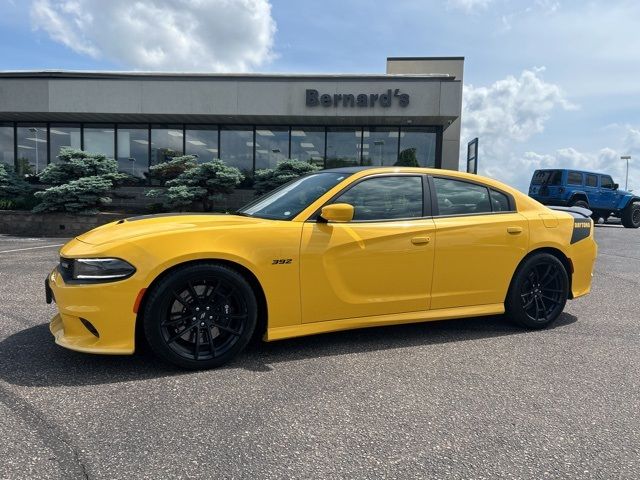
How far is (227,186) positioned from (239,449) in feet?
43.3

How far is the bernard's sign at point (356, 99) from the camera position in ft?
53.1

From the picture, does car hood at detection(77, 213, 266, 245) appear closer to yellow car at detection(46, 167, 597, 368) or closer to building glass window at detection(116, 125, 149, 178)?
yellow car at detection(46, 167, 597, 368)

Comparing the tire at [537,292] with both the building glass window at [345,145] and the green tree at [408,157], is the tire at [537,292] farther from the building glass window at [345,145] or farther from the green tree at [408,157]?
the building glass window at [345,145]

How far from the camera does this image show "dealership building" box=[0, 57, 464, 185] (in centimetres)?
1633

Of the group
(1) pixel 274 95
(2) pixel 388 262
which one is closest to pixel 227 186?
(1) pixel 274 95

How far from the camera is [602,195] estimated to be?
1933 centimetres

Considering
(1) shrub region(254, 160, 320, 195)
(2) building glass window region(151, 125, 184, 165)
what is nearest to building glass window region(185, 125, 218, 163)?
(2) building glass window region(151, 125, 184, 165)

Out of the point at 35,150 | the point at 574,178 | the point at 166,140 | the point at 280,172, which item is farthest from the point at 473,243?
the point at 35,150

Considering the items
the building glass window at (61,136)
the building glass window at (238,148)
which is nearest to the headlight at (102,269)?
the building glass window at (238,148)

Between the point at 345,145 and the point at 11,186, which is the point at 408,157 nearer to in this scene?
the point at 345,145

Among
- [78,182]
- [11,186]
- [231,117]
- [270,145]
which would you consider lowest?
[11,186]

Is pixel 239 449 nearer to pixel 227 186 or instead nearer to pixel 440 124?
pixel 227 186

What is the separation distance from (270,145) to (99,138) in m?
6.63

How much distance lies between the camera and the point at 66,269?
3.27m
